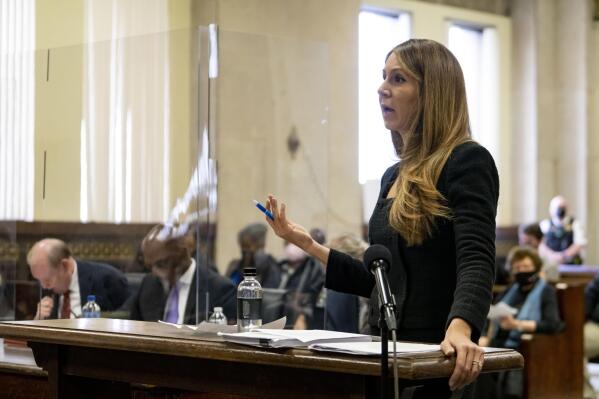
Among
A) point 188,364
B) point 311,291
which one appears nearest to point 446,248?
point 188,364

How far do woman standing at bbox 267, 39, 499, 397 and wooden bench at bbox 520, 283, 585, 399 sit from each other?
4.59 meters

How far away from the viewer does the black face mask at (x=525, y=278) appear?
729 centimetres

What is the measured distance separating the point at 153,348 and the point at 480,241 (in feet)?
2.59

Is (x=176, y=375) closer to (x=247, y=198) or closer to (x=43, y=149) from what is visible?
(x=43, y=149)

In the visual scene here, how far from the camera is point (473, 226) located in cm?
240

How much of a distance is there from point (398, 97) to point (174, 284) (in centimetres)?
278

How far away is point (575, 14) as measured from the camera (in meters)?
14.8

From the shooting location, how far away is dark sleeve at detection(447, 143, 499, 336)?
232 cm

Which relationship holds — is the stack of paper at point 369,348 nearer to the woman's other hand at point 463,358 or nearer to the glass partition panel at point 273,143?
the woman's other hand at point 463,358

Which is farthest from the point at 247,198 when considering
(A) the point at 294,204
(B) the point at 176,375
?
(B) the point at 176,375

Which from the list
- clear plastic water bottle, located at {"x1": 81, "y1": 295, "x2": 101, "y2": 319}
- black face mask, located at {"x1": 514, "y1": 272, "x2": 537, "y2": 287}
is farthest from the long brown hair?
black face mask, located at {"x1": 514, "y1": 272, "x2": 537, "y2": 287}

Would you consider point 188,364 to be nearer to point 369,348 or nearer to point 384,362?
point 369,348

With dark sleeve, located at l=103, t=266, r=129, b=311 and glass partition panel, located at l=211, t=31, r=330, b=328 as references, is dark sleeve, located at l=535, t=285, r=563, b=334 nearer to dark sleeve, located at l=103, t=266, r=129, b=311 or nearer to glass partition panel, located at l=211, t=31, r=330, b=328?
glass partition panel, located at l=211, t=31, r=330, b=328

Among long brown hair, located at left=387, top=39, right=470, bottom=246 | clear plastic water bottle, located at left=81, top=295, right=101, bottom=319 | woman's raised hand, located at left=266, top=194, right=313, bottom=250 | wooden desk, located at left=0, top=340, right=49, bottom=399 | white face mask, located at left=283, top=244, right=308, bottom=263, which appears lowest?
wooden desk, located at left=0, top=340, right=49, bottom=399
